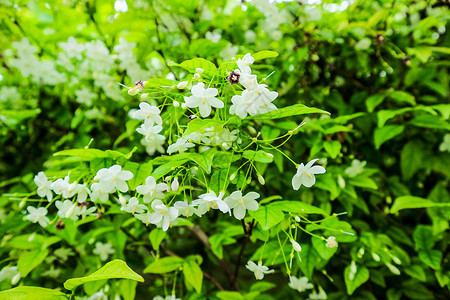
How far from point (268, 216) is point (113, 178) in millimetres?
446

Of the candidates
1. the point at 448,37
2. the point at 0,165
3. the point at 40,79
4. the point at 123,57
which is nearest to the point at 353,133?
the point at 448,37

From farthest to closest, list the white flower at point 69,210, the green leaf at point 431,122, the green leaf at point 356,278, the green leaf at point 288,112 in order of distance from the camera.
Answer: the green leaf at point 431,122 → the green leaf at point 356,278 → the white flower at point 69,210 → the green leaf at point 288,112

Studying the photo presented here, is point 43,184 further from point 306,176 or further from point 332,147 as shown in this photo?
point 332,147

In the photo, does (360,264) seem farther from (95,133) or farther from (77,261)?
(95,133)

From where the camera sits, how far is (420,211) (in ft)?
5.83

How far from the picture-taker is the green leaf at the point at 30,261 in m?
1.25

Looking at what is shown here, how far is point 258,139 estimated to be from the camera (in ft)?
4.22

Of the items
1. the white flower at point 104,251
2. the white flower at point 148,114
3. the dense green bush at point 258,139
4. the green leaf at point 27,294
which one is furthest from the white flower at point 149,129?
the white flower at point 104,251

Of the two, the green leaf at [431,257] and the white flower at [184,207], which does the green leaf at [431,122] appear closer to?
the green leaf at [431,257]

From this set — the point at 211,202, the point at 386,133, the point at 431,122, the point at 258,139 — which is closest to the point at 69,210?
the point at 211,202

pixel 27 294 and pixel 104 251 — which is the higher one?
pixel 27 294

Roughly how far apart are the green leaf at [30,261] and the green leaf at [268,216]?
883 millimetres

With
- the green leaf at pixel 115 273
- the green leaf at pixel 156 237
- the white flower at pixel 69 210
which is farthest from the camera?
the green leaf at pixel 156 237

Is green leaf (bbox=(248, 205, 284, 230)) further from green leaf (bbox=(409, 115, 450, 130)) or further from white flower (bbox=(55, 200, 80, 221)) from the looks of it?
green leaf (bbox=(409, 115, 450, 130))
